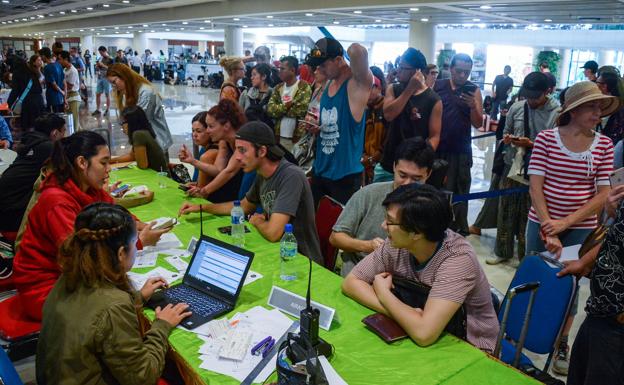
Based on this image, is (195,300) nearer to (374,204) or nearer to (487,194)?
(374,204)

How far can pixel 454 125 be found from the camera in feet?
13.5

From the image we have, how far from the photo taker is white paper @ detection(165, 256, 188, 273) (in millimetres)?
2262

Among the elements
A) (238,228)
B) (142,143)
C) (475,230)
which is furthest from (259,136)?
(475,230)

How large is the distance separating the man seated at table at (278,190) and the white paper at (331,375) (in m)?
1.10

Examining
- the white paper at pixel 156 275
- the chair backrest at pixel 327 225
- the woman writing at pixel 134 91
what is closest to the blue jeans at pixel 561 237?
the chair backrest at pixel 327 225

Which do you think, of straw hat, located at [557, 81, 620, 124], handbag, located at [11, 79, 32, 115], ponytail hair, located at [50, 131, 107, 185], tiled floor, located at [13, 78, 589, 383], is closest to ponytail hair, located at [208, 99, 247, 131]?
ponytail hair, located at [50, 131, 107, 185]

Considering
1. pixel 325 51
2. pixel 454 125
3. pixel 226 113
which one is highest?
pixel 325 51

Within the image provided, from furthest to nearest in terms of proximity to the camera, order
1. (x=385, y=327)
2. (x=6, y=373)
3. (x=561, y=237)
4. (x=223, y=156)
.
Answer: (x=223, y=156)
(x=561, y=237)
(x=385, y=327)
(x=6, y=373)

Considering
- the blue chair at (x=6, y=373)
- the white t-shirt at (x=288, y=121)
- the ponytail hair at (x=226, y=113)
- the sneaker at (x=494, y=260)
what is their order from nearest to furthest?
1. the blue chair at (x=6, y=373)
2. the ponytail hair at (x=226, y=113)
3. the sneaker at (x=494, y=260)
4. the white t-shirt at (x=288, y=121)

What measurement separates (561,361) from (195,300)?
1988 millimetres

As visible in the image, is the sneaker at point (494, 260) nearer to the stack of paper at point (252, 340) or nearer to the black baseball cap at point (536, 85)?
the black baseball cap at point (536, 85)

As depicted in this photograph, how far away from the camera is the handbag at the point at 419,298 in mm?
1709

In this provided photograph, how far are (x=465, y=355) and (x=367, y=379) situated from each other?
1.15ft

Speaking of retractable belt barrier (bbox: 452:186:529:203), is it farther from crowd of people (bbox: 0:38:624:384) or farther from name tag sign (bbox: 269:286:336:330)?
name tag sign (bbox: 269:286:336:330)
